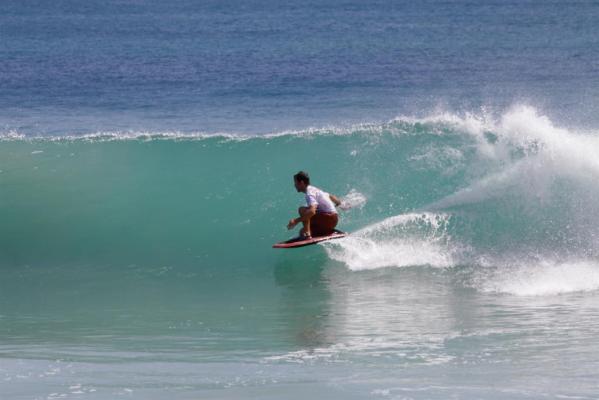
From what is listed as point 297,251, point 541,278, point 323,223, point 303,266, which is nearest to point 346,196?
point 297,251

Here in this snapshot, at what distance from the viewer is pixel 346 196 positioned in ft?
58.3

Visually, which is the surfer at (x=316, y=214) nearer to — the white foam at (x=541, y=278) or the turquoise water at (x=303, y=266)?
the turquoise water at (x=303, y=266)

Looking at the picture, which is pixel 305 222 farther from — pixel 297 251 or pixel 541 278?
pixel 541 278

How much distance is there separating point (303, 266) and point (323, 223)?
1.14 m

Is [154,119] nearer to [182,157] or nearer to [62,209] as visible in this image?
[182,157]

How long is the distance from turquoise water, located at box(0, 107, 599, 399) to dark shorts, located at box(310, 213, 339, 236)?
0.69 meters

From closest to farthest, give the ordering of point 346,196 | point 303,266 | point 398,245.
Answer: point 303,266 < point 398,245 < point 346,196

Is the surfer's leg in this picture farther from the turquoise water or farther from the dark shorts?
the turquoise water

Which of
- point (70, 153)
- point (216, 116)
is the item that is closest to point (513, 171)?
point (70, 153)

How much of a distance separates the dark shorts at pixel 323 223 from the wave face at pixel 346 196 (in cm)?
97

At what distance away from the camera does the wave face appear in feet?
Answer: 51.8

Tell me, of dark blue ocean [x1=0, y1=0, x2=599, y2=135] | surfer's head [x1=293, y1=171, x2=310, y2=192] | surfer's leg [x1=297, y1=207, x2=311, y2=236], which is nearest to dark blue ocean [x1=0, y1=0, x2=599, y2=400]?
dark blue ocean [x1=0, y1=0, x2=599, y2=135]

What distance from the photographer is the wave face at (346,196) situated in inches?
622

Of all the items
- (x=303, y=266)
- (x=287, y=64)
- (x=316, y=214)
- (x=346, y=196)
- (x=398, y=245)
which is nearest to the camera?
(x=316, y=214)
